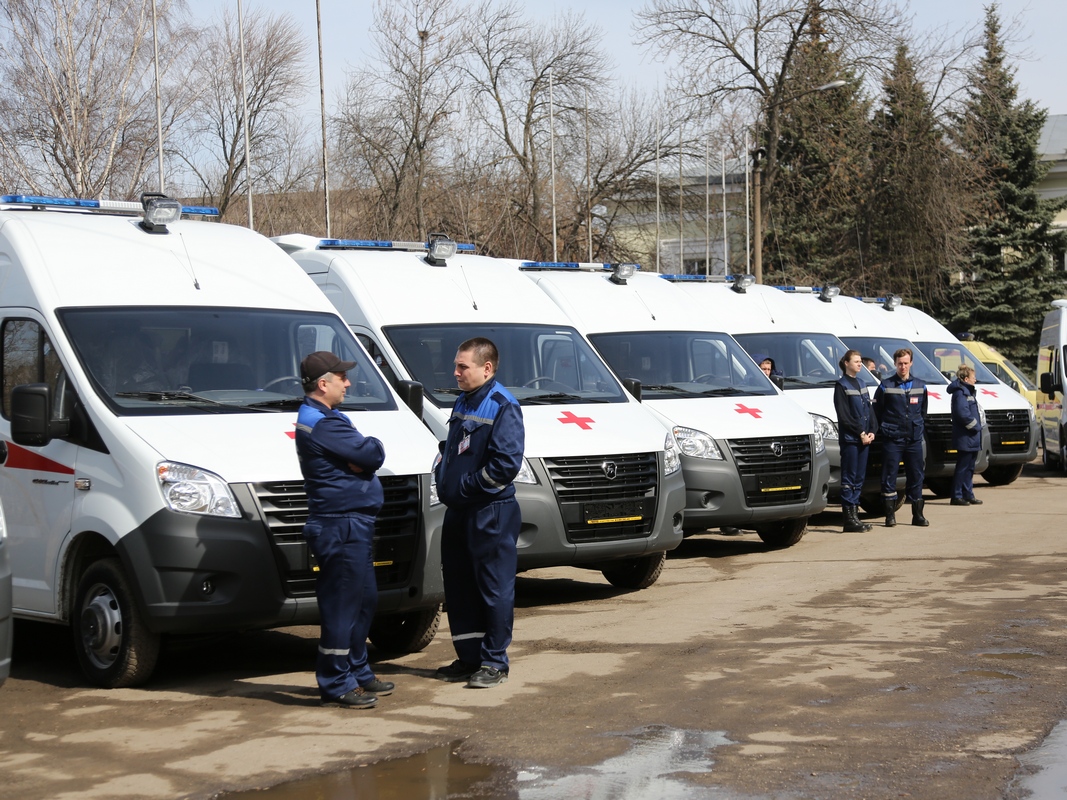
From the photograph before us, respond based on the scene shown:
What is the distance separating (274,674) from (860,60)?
30.5m

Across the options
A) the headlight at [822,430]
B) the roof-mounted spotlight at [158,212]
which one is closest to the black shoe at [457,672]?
the roof-mounted spotlight at [158,212]

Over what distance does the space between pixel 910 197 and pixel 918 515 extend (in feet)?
85.9

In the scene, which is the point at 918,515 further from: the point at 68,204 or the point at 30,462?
the point at 30,462

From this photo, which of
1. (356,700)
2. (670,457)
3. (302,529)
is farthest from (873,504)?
(356,700)

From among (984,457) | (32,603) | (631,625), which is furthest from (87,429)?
(984,457)

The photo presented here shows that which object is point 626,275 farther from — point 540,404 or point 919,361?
point 919,361

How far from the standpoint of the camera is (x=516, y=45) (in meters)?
34.7

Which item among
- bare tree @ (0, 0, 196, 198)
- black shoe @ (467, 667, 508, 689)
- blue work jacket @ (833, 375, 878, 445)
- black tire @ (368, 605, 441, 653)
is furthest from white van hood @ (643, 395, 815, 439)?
bare tree @ (0, 0, 196, 198)

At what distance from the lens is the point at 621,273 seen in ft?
44.2

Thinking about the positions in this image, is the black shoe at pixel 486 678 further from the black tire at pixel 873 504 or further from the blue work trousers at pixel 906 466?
the black tire at pixel 873 504

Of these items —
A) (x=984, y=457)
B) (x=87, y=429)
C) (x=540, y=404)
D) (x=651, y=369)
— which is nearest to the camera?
(x=87, y=429)

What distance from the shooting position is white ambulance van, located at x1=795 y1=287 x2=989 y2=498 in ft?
54.4

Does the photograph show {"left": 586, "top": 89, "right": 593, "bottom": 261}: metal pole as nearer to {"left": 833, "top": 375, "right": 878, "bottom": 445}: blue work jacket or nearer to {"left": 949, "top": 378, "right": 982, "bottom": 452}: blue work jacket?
{"left": 949, "top": 378, "right": 982, "bottom": 452}: blue work jacket

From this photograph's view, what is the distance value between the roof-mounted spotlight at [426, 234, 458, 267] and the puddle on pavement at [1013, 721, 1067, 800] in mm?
6629
